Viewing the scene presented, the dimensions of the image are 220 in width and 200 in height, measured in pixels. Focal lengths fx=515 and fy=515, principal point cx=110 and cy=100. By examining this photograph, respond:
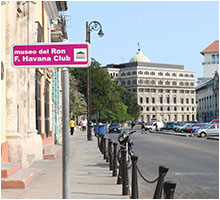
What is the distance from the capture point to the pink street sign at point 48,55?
20.5ft

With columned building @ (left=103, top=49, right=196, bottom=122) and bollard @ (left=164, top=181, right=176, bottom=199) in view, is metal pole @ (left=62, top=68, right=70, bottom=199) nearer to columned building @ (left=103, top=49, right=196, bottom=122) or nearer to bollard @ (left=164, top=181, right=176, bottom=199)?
bollard @ (left=164, top=181, right=176, bottom=199)

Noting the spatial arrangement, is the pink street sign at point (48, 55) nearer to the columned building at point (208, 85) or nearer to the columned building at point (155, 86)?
the columned building at point (208, 85)

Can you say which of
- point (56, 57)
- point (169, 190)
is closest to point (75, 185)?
point (169, 190)

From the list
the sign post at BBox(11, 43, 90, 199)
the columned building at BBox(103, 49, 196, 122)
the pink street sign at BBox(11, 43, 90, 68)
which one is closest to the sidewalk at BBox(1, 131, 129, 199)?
the sign post at BBox(11, 43, 90, 199)

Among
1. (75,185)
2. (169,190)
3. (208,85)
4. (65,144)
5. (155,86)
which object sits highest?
(155,86)

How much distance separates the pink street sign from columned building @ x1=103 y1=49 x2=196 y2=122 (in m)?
180

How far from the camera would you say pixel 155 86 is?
19212cm

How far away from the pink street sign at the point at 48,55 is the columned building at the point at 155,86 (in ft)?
592

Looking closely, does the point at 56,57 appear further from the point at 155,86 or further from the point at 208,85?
the point at 155,86

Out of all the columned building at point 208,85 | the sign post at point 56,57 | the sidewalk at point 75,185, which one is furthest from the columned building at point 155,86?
the sign post at point 56,57

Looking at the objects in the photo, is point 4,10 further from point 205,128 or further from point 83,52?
point 205,128

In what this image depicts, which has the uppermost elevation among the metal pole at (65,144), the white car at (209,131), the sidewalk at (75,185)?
the metal pole at (65,144)

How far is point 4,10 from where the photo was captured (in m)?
13.9

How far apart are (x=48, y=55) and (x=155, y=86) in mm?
186773
